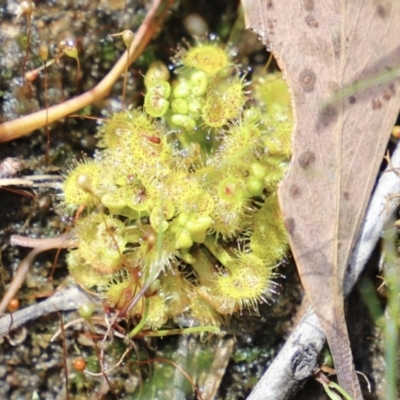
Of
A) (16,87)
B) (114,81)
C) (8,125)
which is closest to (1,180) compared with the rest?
(8,125)

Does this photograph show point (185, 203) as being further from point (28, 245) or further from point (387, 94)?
point (387, 94)

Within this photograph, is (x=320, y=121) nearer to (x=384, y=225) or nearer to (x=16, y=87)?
(x=384, y=225)

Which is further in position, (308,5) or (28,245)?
(28,245)

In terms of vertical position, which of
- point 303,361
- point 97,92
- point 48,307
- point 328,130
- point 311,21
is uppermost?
point 311,21

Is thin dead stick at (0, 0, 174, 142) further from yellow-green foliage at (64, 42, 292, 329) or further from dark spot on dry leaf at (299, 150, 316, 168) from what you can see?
dark spot on dry leaf at (299, 150, 316, 168)

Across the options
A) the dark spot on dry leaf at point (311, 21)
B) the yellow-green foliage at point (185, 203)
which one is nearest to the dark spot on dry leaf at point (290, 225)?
the yellow-green foliage at point (185, 203)

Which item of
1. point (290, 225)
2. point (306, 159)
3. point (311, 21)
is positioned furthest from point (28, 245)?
point (311, 21)
